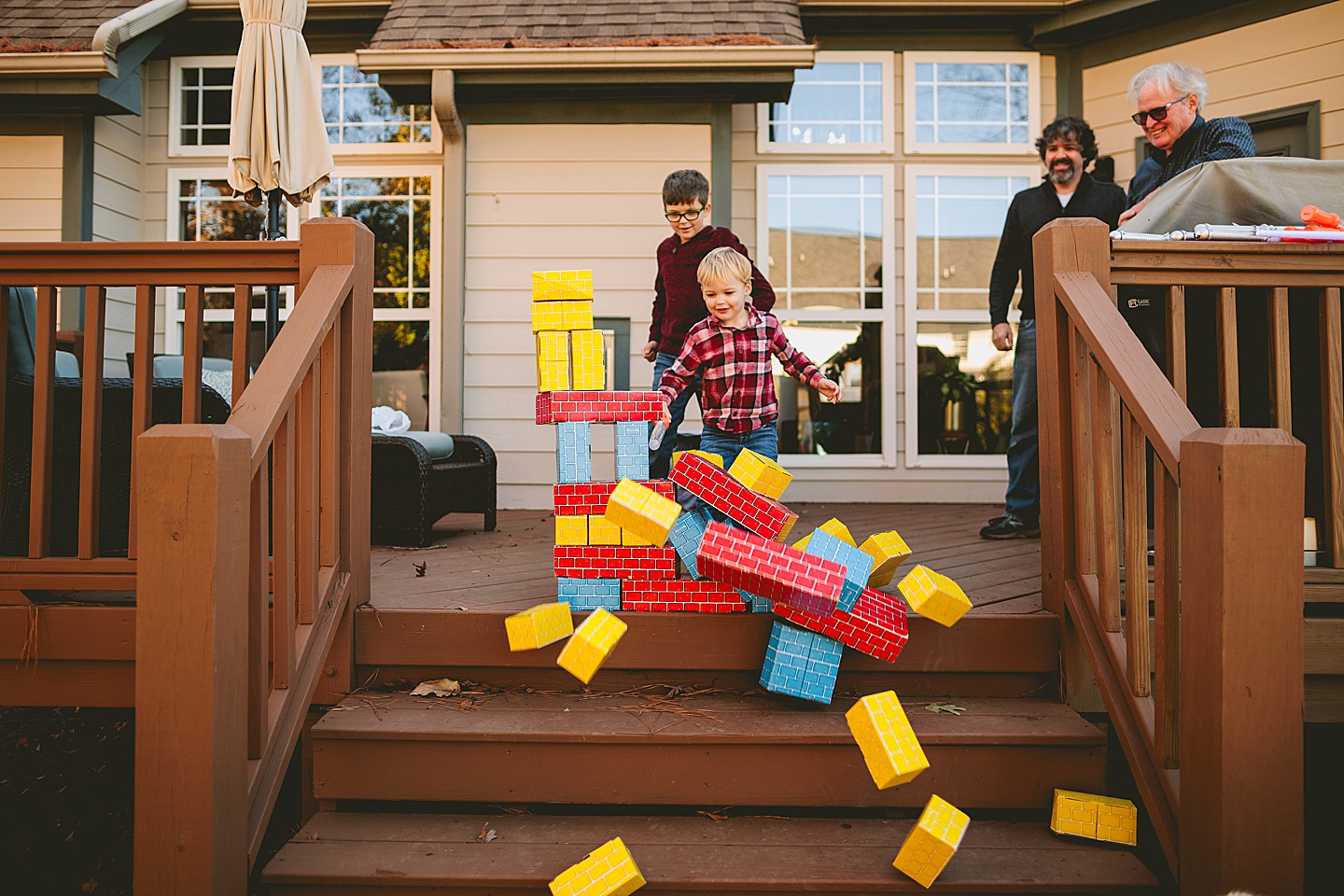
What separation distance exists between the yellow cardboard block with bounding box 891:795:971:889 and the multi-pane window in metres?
5.70

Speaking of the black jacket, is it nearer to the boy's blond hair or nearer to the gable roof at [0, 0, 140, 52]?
the boy's blond hair

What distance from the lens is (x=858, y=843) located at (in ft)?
6.81

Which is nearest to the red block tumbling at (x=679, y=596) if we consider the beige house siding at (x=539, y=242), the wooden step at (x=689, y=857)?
the wooden step at (x=689, y=857)

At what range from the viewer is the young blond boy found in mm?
3109

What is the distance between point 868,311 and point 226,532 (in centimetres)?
497

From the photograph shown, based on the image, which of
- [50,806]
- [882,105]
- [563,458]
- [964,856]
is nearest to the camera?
[964,856]

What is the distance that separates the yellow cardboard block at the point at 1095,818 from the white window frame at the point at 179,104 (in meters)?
6.63

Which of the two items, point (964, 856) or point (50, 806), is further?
point (50, 806)

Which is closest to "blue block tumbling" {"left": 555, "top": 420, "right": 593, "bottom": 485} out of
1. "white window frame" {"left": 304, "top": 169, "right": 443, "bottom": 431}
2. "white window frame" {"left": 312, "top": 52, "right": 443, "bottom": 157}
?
"white window frame" {"left": 304, "top": 169, "right": 443, "bottom": 431}

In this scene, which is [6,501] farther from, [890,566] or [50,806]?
[890,566]

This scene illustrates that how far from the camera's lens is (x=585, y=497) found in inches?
101

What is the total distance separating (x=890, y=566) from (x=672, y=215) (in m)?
1.82

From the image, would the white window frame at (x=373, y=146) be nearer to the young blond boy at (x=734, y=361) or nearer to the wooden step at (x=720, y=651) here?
the young blond boy at (x=734, y=361)

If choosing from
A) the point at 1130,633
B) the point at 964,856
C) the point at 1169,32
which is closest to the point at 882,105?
the point at 1169,32
